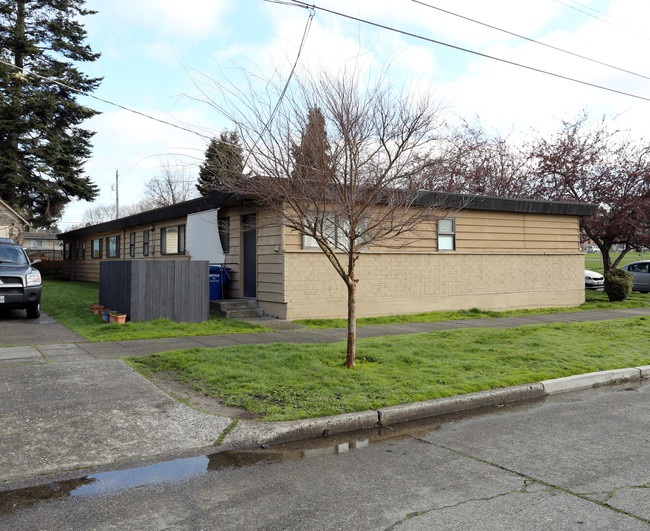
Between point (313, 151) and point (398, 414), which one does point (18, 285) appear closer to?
point (313, 151)

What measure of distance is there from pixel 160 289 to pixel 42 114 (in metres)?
23.1

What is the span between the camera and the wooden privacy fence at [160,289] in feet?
40.6

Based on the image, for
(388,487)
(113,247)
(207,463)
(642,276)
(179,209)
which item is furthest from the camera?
(113,247)

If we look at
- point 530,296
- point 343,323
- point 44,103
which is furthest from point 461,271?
point 44,103

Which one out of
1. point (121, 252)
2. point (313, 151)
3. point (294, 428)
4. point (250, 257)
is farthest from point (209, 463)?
point (121, 252)

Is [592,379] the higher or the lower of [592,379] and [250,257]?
the lower

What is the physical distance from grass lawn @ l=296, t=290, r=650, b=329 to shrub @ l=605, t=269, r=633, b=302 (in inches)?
10.3

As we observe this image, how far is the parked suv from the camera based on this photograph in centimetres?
1244

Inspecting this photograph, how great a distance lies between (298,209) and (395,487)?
13.5ft

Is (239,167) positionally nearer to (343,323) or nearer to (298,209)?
(298,209)


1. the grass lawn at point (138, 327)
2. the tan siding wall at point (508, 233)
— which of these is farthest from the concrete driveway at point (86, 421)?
the tan siding wall at point (508, 233)

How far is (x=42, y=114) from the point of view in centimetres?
3042

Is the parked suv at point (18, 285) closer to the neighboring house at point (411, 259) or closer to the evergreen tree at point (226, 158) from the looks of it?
the neighboring house at point (411, 259)

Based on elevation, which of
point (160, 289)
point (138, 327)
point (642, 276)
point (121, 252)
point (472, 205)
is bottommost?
point (138, 327)
